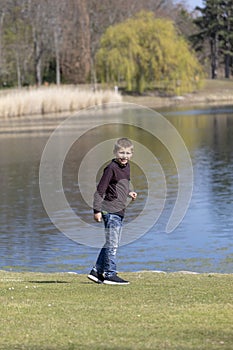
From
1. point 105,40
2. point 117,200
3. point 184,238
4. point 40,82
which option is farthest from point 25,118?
point 117,200

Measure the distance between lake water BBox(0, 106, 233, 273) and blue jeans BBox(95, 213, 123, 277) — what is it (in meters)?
3.93

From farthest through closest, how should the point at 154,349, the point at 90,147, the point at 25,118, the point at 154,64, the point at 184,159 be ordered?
the point at 154,64, the point at 25,118, the point at 90,147, the point at 184,159, the point at 154,349

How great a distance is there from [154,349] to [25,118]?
51556mm

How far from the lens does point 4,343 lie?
682 cm

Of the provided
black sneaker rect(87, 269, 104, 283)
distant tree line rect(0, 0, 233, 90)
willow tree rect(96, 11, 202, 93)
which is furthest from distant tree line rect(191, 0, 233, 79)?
black sneaker rect(87, 269, 104, 283)

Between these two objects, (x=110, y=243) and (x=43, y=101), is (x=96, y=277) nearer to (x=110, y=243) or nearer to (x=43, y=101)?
(x=110, y=243)

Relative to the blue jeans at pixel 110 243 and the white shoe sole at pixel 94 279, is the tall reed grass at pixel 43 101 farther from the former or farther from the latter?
the blue jeans at pixel 110 243

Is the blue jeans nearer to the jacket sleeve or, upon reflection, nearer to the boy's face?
the jacket sleeve

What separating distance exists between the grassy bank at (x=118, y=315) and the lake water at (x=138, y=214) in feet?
14.1

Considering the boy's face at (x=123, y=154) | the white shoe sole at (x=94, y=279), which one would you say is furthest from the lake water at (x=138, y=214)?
the boy's face at (x=123, y=154)

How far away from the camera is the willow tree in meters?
75.8

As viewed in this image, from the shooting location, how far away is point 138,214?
Result: 2017 cm

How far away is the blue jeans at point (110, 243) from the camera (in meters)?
9.67

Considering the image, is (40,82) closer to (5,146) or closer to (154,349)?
(5,146)
